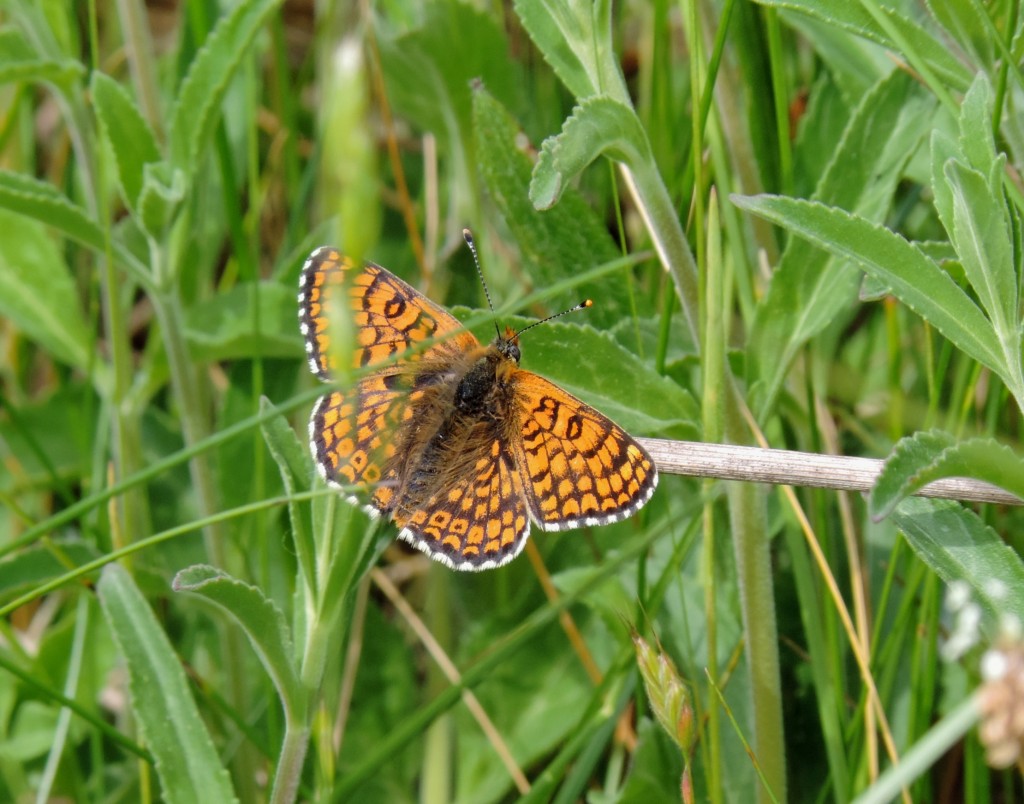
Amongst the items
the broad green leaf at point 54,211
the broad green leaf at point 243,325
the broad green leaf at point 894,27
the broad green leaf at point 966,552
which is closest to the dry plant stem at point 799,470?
the broad green leaf at point 966,552

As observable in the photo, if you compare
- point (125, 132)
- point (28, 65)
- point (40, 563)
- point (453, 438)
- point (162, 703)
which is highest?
point (28, 65)

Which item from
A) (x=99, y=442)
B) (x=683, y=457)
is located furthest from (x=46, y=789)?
(x=683, y=457)

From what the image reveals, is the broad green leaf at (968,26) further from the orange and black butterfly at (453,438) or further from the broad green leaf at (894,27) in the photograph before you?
the orange and black butterfly at (453,438)

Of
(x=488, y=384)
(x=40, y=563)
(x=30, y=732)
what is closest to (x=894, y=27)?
(x=488, y=384)

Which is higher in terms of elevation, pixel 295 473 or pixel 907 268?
pixel 907 268

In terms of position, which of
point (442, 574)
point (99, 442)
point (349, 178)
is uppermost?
point (349, 178)

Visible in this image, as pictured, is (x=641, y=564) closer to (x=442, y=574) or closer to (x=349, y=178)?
(x=442, y=574)

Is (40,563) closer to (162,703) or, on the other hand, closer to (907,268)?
(162,703)
